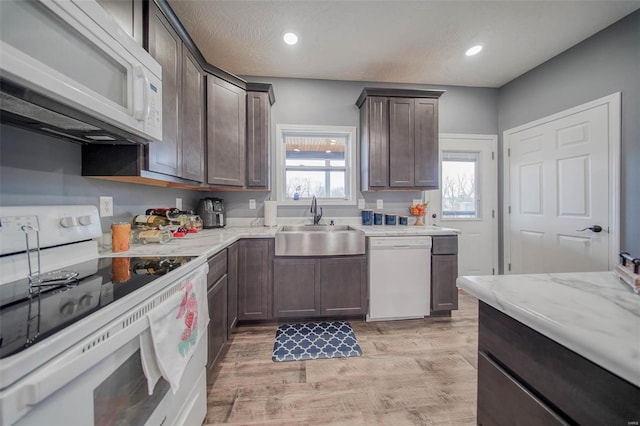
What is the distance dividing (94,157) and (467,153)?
12.1ft

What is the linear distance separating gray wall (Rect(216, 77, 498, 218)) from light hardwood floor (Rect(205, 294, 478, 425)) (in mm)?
1370

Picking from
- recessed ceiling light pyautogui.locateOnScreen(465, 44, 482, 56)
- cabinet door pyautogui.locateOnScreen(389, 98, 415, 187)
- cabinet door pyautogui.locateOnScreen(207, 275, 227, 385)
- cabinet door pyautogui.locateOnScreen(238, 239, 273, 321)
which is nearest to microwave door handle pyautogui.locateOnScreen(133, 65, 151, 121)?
cabinet door pyautogui.locateOnScreen(207, 275, 227, 385)

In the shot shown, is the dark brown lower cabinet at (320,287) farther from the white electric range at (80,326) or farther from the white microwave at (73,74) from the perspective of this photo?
the white microwave at (73,74)

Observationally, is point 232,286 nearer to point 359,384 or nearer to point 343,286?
point 343,286

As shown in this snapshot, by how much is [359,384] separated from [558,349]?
1275 mm

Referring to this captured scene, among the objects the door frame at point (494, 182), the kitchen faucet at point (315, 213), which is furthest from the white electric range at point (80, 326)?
the door frame at point (494, 182)

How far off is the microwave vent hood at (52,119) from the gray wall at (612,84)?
3.56 meters

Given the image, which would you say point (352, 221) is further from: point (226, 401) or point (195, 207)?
point (226, 401)

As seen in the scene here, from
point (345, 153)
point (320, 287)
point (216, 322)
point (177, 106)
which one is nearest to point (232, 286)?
point (216, 322)

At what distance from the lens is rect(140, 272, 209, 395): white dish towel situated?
2.37 feet

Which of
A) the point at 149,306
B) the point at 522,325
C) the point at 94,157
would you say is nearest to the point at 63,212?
the point at 94,157

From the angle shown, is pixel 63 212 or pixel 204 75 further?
pixel 204 75

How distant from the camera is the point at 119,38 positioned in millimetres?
901

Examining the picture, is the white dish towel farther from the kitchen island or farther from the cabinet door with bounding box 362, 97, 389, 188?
the cabinet door with bounding box 362, 97, 389, 188
